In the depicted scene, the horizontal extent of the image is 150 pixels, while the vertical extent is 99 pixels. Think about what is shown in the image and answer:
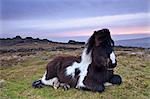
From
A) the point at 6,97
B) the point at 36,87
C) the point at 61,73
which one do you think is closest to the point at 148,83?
the point at 61,73

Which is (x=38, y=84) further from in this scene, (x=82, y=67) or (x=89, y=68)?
(x=89, y=68)

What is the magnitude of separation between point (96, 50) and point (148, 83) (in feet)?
8.04

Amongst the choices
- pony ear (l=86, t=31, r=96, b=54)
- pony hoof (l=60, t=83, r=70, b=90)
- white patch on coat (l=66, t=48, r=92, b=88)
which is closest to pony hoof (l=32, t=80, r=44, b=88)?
→ pony hoof (l=60, t=83, r=70, b=90)

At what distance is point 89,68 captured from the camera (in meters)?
10.3

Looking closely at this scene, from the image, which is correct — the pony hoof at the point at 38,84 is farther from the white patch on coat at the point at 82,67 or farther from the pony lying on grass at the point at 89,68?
the white patch on coat at the point at 82,67

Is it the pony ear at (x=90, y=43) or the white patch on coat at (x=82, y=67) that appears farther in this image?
the white patch on coat at (x=82, y=67)

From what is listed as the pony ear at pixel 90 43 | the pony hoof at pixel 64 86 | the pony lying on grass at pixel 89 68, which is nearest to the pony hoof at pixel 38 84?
the pony lying on grass at pixel 89 68

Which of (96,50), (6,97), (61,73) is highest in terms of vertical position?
(96,50)

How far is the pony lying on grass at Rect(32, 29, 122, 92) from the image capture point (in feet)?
31.7

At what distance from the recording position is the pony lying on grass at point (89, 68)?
9.66 meters

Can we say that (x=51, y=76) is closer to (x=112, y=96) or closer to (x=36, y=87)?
(x=36, y=87)

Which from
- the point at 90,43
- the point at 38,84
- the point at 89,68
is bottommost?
the point at 38,84

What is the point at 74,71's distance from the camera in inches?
422

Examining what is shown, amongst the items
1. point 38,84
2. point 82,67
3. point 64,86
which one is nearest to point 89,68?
point 82,67
